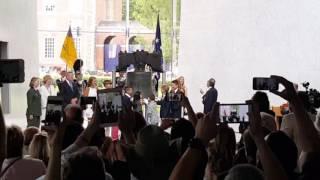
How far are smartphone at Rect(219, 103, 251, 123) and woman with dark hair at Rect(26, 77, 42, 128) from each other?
33.5ft

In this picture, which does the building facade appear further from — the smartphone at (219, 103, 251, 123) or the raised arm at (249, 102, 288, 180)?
the raised arm at (249, 102, 288, 180)

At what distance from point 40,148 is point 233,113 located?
5.12 feet

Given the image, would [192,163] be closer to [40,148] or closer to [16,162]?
[16,162]

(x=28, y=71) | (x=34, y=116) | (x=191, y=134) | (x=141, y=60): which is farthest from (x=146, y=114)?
(x=191, y=134)

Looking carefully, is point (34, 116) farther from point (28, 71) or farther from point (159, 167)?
Answer: point (159, 167)

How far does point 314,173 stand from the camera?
3266 mm

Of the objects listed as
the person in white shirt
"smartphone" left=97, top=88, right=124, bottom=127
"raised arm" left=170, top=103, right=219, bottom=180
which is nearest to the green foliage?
the person in white shirt

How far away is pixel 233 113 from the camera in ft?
17.0

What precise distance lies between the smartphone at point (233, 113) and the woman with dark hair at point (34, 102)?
1021cm

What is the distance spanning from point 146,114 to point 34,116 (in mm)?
2661

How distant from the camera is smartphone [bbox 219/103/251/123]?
515cm

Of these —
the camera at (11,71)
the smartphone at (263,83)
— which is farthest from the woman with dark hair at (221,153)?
the smartphone at (263,83)

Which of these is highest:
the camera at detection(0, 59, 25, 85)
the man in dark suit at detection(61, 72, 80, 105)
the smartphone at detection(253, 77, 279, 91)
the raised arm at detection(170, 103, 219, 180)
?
the camera at detection(0, 59, 25, 85)

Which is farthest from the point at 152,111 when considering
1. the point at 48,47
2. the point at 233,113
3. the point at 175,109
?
the point at 48,47
